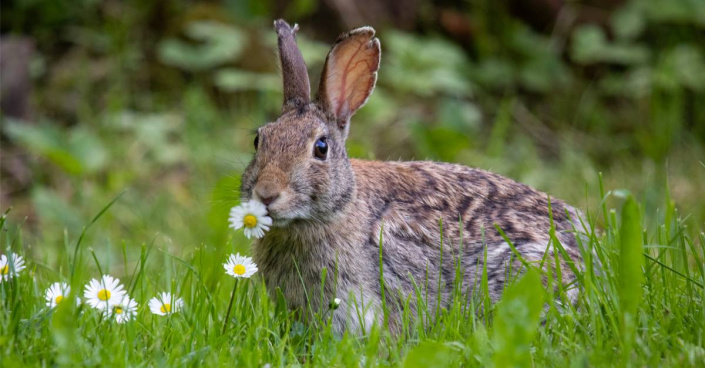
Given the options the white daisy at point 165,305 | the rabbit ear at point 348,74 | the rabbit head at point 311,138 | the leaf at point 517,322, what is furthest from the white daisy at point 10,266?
the leaf at point 517,322

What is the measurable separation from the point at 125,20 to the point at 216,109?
123 centimetres

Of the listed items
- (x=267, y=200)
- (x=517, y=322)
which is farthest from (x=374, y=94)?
(x=517, y=322)

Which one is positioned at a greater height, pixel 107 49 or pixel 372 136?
pixel 107 49

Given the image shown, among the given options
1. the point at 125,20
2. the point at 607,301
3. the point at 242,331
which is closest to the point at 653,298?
the point at 607,301

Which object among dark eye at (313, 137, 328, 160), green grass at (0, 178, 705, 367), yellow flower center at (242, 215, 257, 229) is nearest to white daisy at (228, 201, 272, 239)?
yellow flower center at (242, 215, 257, 229)

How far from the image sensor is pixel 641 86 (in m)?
7.77

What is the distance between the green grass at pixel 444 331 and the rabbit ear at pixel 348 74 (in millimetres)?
924

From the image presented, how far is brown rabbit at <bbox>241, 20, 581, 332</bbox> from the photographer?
353cm

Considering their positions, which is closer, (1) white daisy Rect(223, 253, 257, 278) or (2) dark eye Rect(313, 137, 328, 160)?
(1) white daisy Rect(223, 253, 257, 278)

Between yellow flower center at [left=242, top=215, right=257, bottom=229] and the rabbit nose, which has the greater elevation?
the rabbit nose

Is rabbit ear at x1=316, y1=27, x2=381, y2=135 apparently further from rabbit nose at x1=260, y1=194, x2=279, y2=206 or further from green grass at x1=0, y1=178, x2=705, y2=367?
green grass at x1=0, y1=178, x2=705, y2=367

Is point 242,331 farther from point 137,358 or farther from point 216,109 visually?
point 216,109

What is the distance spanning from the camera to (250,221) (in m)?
3.09

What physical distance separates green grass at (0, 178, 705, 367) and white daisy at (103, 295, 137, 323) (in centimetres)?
4
